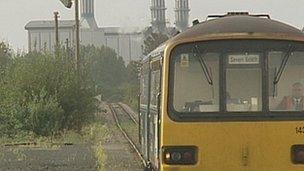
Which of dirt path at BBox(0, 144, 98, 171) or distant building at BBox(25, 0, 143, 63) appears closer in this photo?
dirt path at BBox(0, 144, 98, 171)

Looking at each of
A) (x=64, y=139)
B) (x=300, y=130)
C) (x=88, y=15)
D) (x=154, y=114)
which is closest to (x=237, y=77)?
(x=300, y=130)

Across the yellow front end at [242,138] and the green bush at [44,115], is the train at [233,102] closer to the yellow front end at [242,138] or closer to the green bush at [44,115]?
the yellow front end at [242,138]

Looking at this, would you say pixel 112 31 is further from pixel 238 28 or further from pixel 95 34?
pixel 238 28

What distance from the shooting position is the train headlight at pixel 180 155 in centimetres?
1203

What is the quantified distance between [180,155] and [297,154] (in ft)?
5.66

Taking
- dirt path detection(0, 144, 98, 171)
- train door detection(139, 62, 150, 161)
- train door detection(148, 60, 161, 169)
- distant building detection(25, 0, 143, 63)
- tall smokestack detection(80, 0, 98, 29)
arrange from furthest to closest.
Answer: tall smokestack detection(80, 0, 98, 29)
distant building detection(25, 0, 143, 63)
dirt path detection(0, 144, 98, 171)
train door detection(139, 62, 150, 161)
train door detection(148, 60, 161, 169)

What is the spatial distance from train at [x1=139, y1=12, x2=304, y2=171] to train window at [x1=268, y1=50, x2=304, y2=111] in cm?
1

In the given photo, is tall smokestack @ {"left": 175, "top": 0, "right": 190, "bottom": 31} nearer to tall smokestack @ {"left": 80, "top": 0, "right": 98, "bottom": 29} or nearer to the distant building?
the distant building

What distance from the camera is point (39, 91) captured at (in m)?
35.7

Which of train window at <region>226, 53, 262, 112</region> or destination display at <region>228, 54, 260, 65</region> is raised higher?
destination display at <region>228, 54, 260, 65</region>

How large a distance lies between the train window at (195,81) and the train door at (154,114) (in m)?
0.80

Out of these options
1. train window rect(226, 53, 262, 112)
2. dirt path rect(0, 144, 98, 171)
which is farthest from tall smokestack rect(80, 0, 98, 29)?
train window rect(226, 53, 262, 112)

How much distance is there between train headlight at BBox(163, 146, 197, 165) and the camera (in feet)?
39.5

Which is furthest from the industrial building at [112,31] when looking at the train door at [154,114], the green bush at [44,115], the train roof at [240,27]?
the train roof at [240,27]
